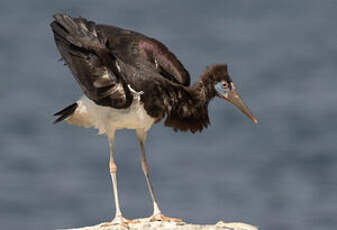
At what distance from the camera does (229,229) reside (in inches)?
415

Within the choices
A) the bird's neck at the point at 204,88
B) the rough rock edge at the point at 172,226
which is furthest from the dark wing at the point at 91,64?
the rough rock edge at the point at 172,226

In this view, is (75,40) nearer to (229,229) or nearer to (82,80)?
(82,80)

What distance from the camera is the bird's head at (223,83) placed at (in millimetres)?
11461

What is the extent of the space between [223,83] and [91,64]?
2177 millimetres

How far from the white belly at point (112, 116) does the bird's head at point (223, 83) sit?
1244 mm

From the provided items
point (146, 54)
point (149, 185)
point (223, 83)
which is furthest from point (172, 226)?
point (146, 54)

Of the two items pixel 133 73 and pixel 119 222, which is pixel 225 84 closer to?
pixel 133 73

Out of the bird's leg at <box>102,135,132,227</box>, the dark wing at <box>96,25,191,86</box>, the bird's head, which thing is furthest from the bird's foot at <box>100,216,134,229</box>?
the bird's head

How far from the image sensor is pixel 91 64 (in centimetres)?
1109

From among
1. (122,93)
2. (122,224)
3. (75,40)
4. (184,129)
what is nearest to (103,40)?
(75,40)

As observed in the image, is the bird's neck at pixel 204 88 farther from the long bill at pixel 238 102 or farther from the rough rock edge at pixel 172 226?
the rough rock edge at pixel 172 226

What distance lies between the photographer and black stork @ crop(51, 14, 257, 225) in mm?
10969

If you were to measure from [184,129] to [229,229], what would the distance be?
198cm

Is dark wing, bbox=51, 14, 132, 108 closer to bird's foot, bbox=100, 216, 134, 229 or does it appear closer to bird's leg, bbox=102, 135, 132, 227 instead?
bird's leg, bbox=102, 135, 132, 227
